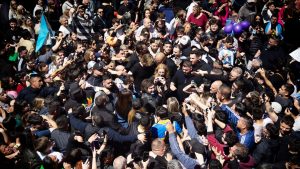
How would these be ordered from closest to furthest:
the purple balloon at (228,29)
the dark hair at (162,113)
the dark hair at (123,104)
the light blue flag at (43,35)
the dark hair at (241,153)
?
the dark hair at (241,153) < the dark hair at (162,113) < the dark hair at (123,104) < the light blue flag at (43,35) < the purple balloon at (228,29)

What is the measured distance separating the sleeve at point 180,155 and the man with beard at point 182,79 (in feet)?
5.74

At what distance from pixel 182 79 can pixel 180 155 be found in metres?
2.22

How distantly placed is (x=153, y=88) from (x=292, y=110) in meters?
2.30

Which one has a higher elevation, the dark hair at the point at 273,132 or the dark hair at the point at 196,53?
the dark hair at the point at 196,53

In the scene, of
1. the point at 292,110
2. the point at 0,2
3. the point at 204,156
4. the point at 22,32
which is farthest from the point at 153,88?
the point at 0,2

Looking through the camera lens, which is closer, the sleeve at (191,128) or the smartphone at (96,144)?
the smartphone at (96,144)

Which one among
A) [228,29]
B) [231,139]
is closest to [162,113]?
[231,139]

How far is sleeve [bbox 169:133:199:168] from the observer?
4.31 meters

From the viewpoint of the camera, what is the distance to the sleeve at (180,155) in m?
4.31

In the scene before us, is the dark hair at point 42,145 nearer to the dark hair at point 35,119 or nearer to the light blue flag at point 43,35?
the dark hair at point 35,119

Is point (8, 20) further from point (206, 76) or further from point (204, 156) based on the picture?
point (204, 156)

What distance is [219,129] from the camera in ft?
16.2

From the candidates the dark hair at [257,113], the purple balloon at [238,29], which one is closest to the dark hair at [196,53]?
the dark hair at [257,113]

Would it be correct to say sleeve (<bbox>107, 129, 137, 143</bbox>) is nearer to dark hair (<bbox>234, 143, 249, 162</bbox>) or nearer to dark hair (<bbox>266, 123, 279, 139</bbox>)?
dark hair (<bbox>234, 143, 249, 162</bbox>)
